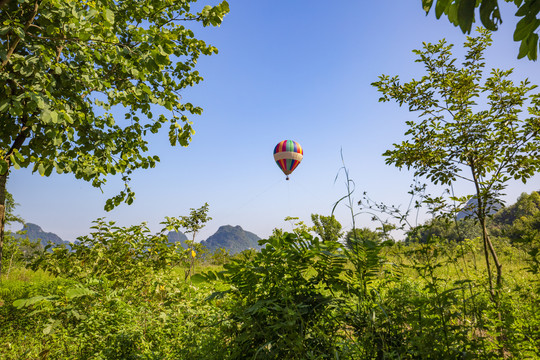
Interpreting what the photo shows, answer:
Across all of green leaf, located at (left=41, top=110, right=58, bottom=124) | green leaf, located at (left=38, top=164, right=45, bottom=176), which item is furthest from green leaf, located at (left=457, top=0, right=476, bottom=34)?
green leaf, located at (left=38, top=164, right=45, bottom=176)

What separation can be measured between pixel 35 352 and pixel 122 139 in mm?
3235

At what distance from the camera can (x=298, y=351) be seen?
5.30 feet

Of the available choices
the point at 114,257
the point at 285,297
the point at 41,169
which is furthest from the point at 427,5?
the point at 114,257

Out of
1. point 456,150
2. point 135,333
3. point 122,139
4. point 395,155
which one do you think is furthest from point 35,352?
point 456,150

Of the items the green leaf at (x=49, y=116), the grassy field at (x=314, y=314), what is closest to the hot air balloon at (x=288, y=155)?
the grassy field at (x=314, y=314)

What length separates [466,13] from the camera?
1.08 m

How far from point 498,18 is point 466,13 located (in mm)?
150

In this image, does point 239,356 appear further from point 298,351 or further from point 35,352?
point 35,352

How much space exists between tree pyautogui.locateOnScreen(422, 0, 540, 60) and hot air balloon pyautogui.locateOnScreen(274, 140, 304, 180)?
21879 mm

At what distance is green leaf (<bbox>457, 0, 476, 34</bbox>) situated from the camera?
3.48 ft

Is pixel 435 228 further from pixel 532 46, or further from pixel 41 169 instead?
pixel 41 169

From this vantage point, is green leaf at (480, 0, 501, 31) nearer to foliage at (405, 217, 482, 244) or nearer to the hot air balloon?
foliage at (405, 217, 482, 244)

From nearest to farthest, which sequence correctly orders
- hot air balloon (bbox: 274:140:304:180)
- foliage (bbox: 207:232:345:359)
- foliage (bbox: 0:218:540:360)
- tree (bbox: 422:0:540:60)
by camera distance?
tree (bbox: 422:0:540:60), foliage (bbox: 0:218:540:360), foliage (bbox: 207:232:345:359), hot air balloon (bbox: 274:140:304:180)

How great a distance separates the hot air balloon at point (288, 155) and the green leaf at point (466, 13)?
863 inches
